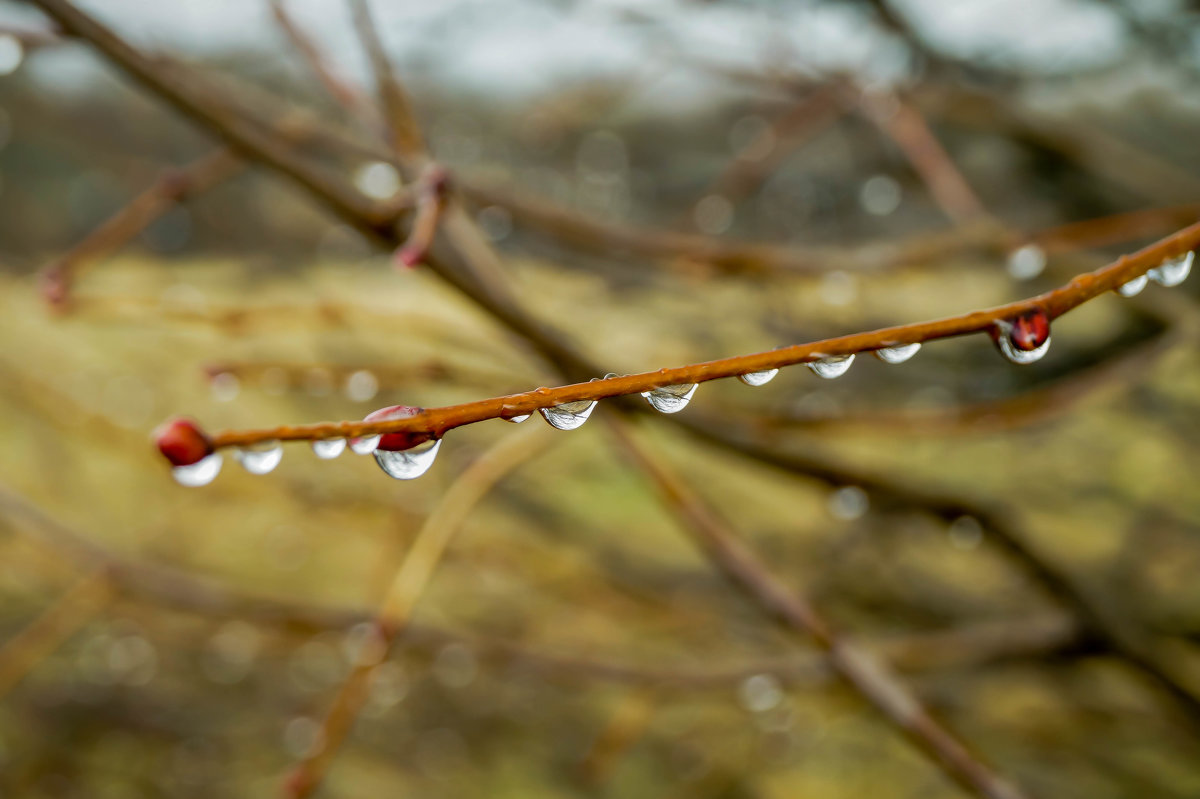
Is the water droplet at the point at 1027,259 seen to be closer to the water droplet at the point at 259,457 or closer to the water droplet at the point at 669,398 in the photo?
the water droplet at the point at 669,398

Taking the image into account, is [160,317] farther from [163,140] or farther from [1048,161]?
[163,140]

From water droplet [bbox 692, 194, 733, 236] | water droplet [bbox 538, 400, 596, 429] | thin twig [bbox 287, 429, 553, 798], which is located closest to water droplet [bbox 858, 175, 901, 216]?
water droplet [bbox 692, 194, 733, 236]

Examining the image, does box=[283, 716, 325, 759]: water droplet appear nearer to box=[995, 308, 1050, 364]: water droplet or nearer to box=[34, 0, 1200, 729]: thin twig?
box=[34, 0, 1200, 729]: thin twig

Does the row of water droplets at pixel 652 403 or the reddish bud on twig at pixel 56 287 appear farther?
the reddish bud on twig at pixel 56 287

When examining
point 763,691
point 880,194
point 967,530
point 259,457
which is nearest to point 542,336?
point 259,457

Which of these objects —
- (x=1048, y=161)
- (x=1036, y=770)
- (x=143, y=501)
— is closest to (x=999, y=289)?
(x=1048, y=161)

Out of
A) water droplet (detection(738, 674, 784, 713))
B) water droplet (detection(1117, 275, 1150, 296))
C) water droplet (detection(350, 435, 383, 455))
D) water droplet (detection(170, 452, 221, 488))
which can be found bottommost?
water droplet (detection(170, 452, 221, 488))

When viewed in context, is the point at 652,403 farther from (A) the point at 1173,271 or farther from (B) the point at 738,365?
(A) the point at 1173,271

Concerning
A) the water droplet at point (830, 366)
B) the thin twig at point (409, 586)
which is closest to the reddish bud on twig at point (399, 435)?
the water droplet at point (830, 366)
